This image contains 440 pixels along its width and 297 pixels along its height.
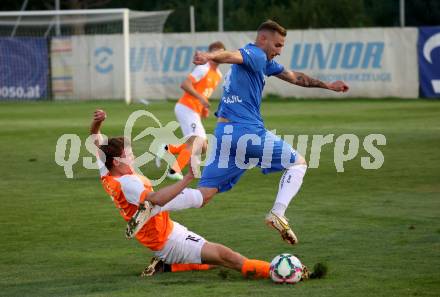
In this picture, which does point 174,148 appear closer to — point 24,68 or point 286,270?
point 286,270

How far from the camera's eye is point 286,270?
29.1 ft

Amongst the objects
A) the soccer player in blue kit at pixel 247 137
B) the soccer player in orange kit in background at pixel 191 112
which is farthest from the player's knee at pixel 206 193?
the soccer player in orange kit in background at pixel 191 112

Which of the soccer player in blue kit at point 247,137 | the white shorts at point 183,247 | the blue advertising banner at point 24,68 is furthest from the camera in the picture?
the blue advertising banner at point 24,68

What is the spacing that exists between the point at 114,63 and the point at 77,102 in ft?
7.10

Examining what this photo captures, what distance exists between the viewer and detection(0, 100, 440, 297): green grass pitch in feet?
29.4

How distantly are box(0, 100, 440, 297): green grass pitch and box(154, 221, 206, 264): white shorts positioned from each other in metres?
0.18

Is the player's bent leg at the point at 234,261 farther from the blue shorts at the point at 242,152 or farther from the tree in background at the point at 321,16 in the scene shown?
the tree in background at the point at 321,16

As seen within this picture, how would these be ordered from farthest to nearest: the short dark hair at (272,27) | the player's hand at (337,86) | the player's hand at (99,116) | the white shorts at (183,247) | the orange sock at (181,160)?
the orange sock at (181,160), the player's hand at (337,86), the short dark hair at (272,27), the player's hand at (99,116), the white shorts at (183,247)

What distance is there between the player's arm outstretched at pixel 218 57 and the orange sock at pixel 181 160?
7035 mm

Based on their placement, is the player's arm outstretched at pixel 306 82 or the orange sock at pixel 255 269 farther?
the player's arm outstretched at pixel 306 82

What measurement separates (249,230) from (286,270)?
3026 mm

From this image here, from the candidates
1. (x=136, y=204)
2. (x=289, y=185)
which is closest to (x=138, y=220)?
(x=136, y=204)

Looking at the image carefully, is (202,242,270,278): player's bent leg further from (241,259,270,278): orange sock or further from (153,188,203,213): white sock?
(153,188,203,213): white sock

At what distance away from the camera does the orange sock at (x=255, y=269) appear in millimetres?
9172
